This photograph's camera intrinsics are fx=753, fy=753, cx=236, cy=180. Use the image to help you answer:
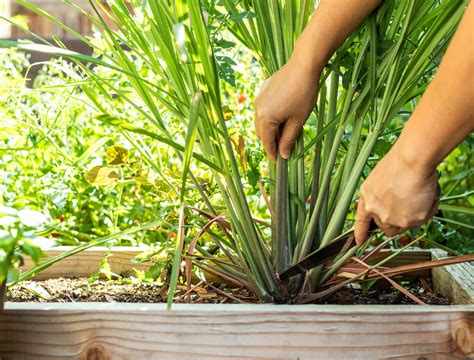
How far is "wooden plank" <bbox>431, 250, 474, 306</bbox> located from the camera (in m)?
1.29

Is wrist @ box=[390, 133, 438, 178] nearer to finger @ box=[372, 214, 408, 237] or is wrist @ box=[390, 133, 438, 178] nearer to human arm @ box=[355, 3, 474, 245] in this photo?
human arm @ box=[355, 3, 474, 245]

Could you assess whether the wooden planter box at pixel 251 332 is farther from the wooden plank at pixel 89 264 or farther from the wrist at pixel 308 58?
the wooden plank at pixel 89 264

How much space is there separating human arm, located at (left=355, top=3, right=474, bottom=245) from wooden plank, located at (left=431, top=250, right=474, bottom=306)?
0.30 metres

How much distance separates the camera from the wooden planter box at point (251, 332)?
1036mm

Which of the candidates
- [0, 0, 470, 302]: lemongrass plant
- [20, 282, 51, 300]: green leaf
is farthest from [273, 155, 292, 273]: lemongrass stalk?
[20, 282, 51, 300]: green leaf

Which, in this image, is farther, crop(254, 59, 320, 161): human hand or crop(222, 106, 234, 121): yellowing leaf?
crop(222, 106, 234, 121): yellowing leaf

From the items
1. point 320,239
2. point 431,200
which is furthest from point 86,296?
point 431,200

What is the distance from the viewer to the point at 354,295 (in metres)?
1.41

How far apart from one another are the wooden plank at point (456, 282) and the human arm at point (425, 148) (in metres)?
0.30

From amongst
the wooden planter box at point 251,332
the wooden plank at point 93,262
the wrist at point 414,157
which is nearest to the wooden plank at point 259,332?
the wooden planter box at point 251,332

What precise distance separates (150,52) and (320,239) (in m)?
0.42

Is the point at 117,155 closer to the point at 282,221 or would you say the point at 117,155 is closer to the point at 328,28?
the point at 282,221

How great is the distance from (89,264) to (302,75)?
28.6 inches

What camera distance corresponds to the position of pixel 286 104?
45.3 inches
